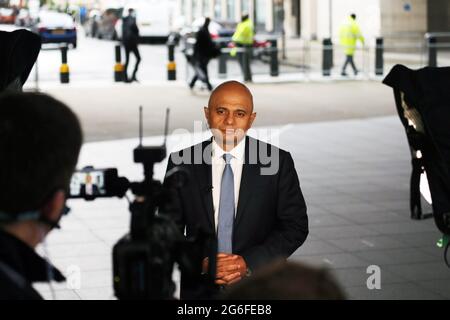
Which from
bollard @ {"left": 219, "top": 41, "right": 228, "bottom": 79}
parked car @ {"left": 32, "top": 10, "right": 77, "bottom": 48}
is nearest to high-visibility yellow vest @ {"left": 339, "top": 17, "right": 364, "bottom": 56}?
bollard @ {"left": 219, "top": 41, "right": 228, "bottom": 79}

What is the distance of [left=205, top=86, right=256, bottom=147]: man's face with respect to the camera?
168 inches

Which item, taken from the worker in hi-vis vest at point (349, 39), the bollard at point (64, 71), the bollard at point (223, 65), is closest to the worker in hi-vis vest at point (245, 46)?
the bollard at point (223, 65)

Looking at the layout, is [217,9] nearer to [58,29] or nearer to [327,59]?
[58,29]

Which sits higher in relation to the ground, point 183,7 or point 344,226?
point 183,7

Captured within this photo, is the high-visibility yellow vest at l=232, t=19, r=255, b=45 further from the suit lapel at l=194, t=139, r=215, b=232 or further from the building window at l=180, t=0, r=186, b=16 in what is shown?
the building window at l=180, t=0, r=186, b=16

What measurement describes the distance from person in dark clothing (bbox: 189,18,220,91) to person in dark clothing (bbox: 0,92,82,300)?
22502 millimetres

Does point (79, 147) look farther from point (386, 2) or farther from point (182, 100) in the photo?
point (386, 2)

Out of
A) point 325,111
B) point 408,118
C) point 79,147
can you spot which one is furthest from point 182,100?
point 79,147

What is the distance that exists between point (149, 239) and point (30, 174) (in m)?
0.30

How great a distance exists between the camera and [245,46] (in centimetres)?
2845

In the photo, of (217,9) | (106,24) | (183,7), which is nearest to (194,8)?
(183,7)

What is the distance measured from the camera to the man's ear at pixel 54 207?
83.9 inches

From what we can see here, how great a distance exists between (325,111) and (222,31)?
20238 millimetres

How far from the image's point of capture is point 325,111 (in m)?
20.8
